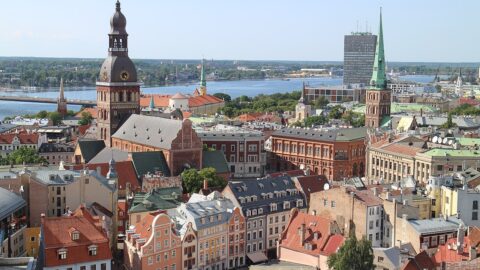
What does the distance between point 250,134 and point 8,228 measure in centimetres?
6000

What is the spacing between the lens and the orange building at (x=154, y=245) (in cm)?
5784

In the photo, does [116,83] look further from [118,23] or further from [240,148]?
[240,148]

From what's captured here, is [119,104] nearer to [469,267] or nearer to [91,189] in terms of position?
[91,189]

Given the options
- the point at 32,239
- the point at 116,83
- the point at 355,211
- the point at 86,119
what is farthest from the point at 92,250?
the point at 86,119

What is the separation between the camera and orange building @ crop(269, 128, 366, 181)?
4449 inches

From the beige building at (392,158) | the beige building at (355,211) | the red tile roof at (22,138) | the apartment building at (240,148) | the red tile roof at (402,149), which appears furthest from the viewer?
the red tile roof at (22,138)

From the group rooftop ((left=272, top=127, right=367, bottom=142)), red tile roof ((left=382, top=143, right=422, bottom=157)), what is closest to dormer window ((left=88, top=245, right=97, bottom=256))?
red tile roof ((left=382, top=143, right=422, bottom=157))

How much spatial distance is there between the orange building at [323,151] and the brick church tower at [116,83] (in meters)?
27.3

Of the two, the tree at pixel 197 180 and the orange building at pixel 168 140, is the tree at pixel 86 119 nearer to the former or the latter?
the orange building at pixel 168 140

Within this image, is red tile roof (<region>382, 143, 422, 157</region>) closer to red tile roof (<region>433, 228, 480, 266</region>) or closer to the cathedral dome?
the cathedral dome

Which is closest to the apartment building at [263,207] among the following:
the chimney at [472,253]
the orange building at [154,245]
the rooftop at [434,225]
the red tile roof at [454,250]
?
the orange building at [154,245]

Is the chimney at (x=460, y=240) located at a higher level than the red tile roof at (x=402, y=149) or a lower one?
lower

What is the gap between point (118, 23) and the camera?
4077 inches

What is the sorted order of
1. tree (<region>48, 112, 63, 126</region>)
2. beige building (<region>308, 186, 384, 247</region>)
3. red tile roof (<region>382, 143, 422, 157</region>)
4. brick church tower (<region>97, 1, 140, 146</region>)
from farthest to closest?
tree (<region>48, 112, 63, 126</region>), brick church tower (<region>97, 1, 140, 146</region>), red tile roof (<region>382, 143, 422, 157</region>), beige building (<region>308, 186, 384, 247</region>)
